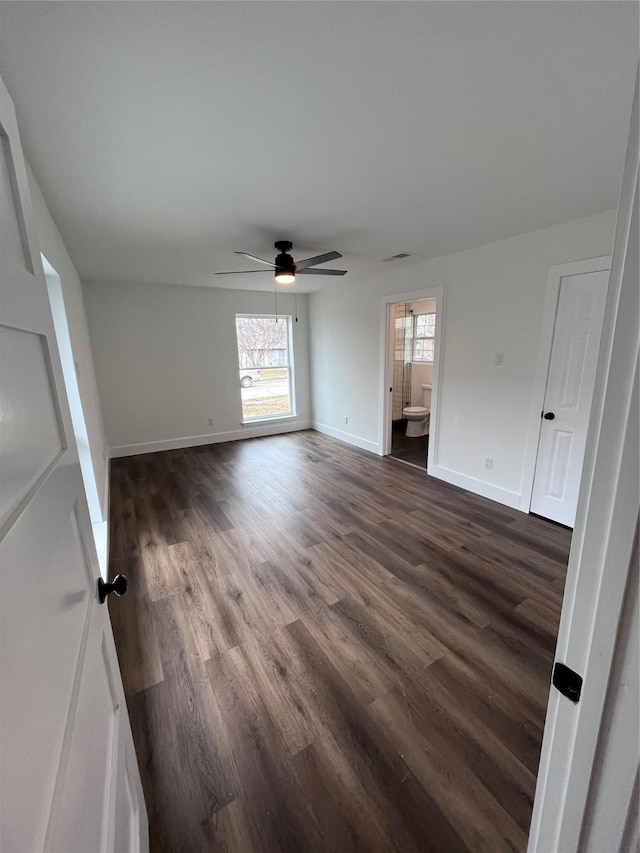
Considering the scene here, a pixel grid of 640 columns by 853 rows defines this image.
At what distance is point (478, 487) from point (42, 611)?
365 centimetres

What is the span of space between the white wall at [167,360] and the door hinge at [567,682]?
535 cm

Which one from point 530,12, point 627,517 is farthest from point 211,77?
point 627,517

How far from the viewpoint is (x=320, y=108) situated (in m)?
1.35

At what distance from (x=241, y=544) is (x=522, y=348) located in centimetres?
293

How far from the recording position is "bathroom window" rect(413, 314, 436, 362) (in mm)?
5941

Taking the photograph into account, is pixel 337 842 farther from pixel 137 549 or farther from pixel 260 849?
pixel 137 549

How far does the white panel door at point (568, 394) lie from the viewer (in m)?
2.56

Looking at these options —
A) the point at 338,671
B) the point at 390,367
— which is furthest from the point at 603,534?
the point at 390,367

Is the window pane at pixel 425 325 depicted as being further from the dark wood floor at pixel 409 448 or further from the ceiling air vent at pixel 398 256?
the ceiling air vent at pixel 398 256

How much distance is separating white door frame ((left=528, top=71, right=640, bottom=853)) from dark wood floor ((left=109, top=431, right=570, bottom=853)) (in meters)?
0.79

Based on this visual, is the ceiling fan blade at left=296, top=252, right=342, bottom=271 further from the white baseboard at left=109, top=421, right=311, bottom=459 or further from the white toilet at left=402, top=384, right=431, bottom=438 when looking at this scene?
the white baseboard at left=109, top=421, right=311, bottom=459

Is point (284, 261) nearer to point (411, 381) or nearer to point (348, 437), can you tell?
point (348, 437)

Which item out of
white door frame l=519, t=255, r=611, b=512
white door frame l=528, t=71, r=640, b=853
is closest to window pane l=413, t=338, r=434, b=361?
white door frame l=519, t=255, r=611, b=512

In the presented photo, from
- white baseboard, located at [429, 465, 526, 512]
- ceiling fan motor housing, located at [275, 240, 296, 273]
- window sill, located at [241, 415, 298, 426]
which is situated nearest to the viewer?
ceiling fan motor housing, located at [275, 240, 296, 273]
